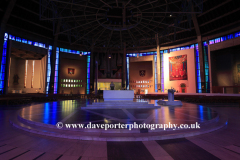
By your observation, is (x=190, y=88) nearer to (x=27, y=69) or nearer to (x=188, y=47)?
(x=188, y=47)

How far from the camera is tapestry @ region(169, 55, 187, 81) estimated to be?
2627 cm

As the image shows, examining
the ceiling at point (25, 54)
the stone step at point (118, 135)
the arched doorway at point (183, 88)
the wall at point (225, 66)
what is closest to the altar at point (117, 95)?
the stone step at point (118, 135)

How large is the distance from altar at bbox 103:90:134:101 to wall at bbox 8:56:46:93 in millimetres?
20345

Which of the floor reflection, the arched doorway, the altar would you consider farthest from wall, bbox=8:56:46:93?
the arched doorway

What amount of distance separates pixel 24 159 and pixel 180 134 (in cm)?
379

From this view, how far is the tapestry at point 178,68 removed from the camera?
26266 millimetres

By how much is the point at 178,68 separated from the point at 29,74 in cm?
2931

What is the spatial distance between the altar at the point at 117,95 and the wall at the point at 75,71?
890 inches

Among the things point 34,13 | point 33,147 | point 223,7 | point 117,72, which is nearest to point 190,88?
point 223,7

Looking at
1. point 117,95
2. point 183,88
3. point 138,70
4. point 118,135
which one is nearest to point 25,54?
point 138,70

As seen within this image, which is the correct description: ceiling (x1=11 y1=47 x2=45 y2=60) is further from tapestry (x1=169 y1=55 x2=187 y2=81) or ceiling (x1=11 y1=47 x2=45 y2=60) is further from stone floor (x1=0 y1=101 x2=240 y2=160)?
tapestry (x1=169 y1=55 x2=187 y2=81)

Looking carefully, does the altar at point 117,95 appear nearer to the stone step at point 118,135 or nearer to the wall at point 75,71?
the stone step at point 118,135

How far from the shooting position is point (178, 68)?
27.0 metres

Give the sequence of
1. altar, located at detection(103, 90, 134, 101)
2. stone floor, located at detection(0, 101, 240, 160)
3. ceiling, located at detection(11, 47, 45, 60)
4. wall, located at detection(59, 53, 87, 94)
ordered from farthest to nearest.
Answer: wall, located at detection(59, 53, 87, 94)
ceiling, located at detection(11, 47, 45, 60)
altar, located at detection(103, 90, 134, 101)
stone floor, located at detection(0, 101, 240, 160)
